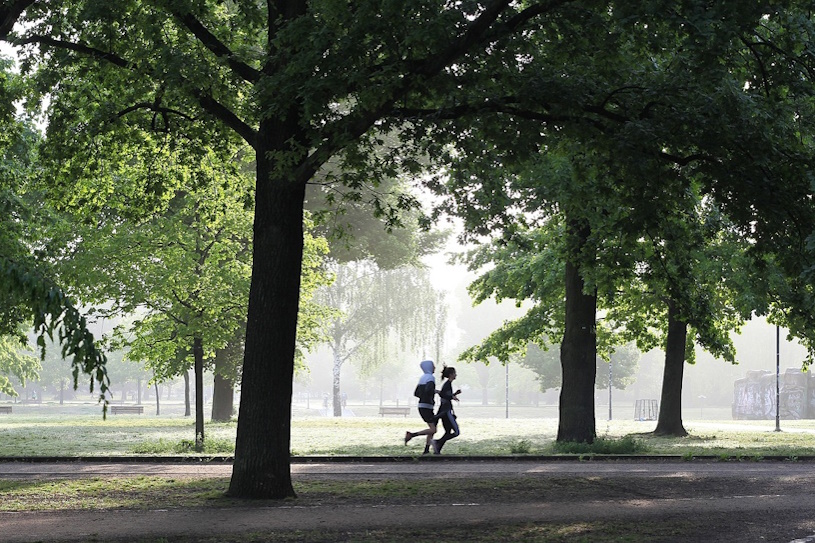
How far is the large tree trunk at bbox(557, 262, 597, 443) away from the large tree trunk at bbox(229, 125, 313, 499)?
34.8 ft

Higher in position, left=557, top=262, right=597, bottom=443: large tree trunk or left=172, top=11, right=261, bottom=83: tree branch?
left=172, top=11, right=261, bottom=83: tree branch

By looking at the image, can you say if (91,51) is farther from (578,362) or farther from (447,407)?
(578,362)

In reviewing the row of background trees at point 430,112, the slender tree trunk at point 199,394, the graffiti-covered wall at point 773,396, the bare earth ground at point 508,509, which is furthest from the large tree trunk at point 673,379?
the graffiti-covered wall at point 773,396

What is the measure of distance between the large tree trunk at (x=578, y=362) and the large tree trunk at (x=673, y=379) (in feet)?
25.8

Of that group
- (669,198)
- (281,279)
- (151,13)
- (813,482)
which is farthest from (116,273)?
(813,482)

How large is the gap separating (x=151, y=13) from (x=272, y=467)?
599 centimetres

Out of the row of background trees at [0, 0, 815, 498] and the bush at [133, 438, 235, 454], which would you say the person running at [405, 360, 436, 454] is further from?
the bush at [133, 438, 235, 454]

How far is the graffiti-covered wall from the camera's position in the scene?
81.8m

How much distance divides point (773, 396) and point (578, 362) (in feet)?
227

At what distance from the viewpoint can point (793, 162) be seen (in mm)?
12250

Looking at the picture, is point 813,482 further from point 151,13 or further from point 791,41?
point 151,13

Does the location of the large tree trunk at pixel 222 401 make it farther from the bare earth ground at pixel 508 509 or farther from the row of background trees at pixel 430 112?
the bare earth ground at pixel 508 509

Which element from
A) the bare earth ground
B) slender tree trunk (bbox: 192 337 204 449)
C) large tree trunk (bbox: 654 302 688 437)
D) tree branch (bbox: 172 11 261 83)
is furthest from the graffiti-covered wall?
tree branch (bbox: 172 11 261 83)

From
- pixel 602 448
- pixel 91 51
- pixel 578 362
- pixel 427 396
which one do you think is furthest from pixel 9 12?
pixel 578 362
